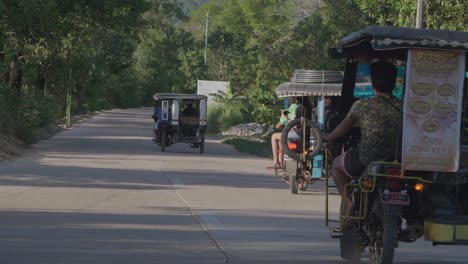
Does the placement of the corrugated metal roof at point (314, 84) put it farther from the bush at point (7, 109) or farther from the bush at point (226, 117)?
the bush at point (226, 117)

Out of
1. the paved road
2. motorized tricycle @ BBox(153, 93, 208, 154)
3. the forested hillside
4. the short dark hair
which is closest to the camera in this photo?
the short dark hair

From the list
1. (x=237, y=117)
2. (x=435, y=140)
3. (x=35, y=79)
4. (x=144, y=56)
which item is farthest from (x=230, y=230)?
(x=144, y=56)

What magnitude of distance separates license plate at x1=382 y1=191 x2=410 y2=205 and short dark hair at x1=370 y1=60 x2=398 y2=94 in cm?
111

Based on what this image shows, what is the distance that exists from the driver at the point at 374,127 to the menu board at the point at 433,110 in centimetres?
27

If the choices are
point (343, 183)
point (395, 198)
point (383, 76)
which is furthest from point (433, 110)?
point (343, 183)

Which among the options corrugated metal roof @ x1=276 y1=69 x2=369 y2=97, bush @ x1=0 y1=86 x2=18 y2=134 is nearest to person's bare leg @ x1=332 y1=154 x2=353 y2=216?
corrugated metal roof @ x1=276 y1=69 x2=369 y2=97

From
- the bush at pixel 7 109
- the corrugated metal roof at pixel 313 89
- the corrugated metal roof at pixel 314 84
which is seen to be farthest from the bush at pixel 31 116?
the corrugated metal roof at pixel 313 89

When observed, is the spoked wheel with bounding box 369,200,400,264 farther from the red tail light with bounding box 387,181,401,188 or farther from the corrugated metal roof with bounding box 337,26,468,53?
the corrugated metal roof with bounding box 337,26,468,53

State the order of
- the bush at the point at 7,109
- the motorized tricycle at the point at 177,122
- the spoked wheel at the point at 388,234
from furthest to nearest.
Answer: the motorized tricycle at the point at 177,122, the bush at the point at 7,109, the spoked wheel at the point at 388,234

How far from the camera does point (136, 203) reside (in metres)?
15.8

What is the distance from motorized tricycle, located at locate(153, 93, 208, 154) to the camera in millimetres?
32219

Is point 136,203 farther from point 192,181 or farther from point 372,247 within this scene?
point 372,247

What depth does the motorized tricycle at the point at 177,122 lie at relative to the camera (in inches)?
1268

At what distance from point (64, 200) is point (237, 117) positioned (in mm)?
36801
